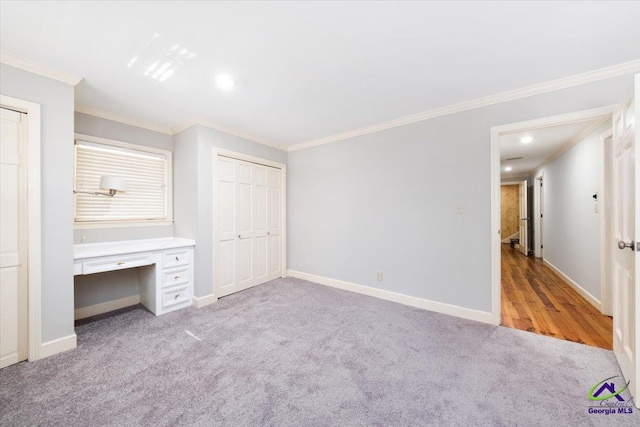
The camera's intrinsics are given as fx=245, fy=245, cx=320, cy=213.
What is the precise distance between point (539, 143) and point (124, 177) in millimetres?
6193

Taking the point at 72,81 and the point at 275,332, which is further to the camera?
the point at 275,332

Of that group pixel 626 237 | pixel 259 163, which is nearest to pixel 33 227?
pixel 259 163

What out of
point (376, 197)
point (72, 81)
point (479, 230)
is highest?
point (72, 81)

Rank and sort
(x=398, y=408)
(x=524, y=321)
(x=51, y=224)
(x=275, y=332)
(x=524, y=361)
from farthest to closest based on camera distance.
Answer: (x=524, y=321) → (x=275, y=332) → (x=51, y=224) → (x=524, y=361) → (x=398, y=408)

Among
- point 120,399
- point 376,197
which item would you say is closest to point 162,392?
point 120,399

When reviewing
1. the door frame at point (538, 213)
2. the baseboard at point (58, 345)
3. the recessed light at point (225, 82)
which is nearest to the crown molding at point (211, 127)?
the recessed light at point (225, 82)

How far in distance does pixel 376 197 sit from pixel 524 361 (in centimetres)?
219

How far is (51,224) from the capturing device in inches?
81.0

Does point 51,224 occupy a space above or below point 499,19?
below

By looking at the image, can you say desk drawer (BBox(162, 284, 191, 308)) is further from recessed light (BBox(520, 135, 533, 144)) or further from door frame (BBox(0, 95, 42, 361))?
recessed light (BBox(520, 135, 533, 144))

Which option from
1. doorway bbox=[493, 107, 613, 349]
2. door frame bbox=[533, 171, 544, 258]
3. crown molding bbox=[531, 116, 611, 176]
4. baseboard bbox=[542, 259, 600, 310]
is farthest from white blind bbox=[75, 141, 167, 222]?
door frame bbox=[533, 171, 544, 258]

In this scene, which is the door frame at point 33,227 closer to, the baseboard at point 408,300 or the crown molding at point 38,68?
the crown molding at point 38,68

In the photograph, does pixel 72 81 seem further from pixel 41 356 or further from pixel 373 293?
Answer: pixel 373 293

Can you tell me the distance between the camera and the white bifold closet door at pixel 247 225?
344 cm
